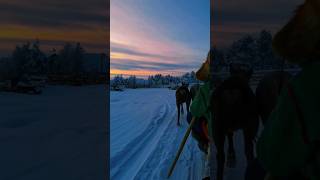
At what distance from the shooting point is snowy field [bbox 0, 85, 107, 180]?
1.83 meters

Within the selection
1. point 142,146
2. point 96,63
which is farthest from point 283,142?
point 142,146

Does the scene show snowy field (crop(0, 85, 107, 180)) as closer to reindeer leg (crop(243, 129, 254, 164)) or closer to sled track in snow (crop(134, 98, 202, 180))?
reindeer leg (crop(243, 129, 254, 164))

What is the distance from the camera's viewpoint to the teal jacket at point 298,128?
1.06 metres

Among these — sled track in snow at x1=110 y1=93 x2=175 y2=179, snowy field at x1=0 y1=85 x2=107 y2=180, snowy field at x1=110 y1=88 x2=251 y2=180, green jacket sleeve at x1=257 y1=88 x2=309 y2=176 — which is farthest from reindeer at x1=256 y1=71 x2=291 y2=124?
sled track in snow at x1=110 y1=93 x2=175 y2=179

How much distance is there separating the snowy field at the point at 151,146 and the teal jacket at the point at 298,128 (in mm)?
915

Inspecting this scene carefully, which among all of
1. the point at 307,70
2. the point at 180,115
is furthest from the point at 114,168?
the point at 307,70

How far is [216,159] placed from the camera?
7.21 ft

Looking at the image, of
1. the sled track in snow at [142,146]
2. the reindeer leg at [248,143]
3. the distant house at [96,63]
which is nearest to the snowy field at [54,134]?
the distant house at [96,63]

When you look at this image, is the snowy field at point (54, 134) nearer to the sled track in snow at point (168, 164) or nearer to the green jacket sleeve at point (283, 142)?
the green jacket sleeve at point (283, 142)

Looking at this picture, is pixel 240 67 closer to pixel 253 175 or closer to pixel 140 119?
pixel 253 175

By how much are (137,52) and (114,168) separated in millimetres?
1521

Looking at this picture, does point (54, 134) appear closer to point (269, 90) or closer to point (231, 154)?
point (231, 154)

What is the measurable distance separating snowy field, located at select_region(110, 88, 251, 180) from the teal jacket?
3.00 ft

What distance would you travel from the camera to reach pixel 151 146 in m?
6.64
